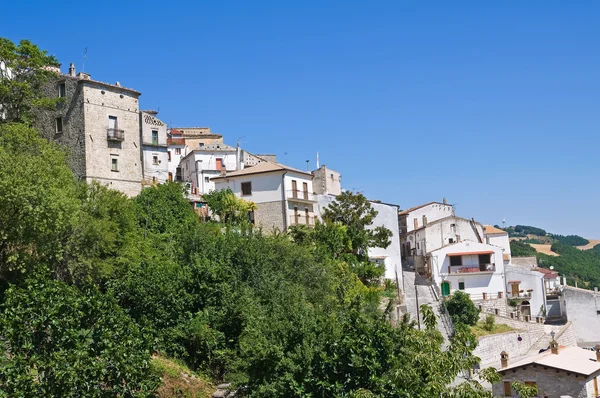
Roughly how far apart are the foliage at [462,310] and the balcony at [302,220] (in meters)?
12.4

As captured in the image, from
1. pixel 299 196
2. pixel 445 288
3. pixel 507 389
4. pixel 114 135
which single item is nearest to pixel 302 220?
pixel 299 196

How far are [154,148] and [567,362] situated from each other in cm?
4058

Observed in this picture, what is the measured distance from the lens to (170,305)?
3027cm

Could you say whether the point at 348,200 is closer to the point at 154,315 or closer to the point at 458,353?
the point at 154,315

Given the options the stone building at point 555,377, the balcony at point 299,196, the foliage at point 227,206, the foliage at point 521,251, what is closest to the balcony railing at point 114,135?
the foliage at point 227,206

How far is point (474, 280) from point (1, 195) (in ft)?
159

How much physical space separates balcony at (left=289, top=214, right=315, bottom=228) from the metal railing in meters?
1.41

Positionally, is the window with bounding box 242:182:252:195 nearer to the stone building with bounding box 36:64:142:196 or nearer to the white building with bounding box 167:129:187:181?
the stone building with bounding box 36:64:142:196

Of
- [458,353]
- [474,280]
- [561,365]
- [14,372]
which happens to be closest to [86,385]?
[14,372]

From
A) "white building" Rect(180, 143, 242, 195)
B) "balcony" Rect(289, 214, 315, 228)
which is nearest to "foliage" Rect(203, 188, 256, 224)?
"balcony" Rect(289, 214, 315, 228)

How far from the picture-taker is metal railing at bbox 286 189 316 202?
5403cm

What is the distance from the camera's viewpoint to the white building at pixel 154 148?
210 feet

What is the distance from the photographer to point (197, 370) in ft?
93.9

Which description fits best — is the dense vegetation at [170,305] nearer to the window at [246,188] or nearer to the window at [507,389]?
the window at [246,188]
